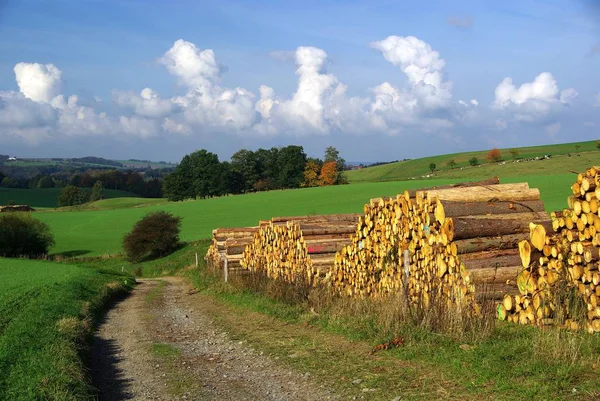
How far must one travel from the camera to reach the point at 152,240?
48.6 m

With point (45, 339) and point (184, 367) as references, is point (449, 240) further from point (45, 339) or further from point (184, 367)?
point (45, 339)

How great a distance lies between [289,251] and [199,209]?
2448 inches

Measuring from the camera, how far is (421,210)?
11656mm

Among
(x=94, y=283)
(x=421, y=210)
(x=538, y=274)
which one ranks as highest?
(x=421, y=210)

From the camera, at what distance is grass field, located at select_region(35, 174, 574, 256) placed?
5699 centimetres

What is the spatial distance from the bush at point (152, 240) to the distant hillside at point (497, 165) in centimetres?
4463

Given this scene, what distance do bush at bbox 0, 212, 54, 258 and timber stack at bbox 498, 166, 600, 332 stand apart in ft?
163

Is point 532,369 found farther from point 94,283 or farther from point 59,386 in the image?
point 94,283

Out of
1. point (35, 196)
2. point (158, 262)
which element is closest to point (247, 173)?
point (35, 196)

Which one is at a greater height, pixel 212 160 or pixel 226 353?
pixel 212 160

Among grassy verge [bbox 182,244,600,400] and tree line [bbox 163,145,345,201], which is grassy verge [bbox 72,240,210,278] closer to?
grassy verge [bbox 182,244,600,400]

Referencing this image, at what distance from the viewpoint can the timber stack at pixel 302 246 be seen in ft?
52.0

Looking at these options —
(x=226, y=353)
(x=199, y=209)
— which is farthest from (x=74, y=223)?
(x=226, y=353)

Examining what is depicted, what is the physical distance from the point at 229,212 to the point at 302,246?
55.7m
